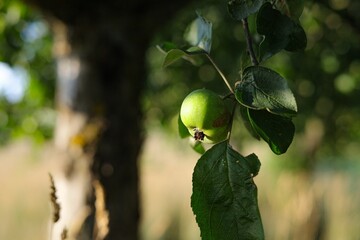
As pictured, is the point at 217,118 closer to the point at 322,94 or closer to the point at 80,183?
the point at 80,183

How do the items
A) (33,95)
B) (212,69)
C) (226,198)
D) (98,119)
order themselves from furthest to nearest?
(33,95) → (212,69) → (98,119) → (226,198)

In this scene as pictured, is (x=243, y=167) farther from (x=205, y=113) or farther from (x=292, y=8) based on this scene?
(x=292, y=8)

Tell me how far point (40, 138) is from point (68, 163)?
1.79 m

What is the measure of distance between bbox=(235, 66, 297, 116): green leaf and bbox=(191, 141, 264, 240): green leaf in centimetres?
6

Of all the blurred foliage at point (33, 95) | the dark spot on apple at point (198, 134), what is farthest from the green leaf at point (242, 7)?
the blurred foliage at point (33, 95)

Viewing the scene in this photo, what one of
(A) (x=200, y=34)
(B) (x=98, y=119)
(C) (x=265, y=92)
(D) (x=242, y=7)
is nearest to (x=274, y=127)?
(C) (x=265, y=92)

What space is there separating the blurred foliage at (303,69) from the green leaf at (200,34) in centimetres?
131

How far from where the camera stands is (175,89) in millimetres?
4219

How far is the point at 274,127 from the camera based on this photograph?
0.62m

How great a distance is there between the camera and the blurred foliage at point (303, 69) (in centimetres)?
307

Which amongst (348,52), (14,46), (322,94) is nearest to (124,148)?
(14,46)

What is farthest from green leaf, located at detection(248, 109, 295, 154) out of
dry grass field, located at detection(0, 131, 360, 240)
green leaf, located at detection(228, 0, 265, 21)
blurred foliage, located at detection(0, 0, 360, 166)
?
dry grass field, located at detection(0, 131, 360, 240)

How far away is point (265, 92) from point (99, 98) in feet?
5.90

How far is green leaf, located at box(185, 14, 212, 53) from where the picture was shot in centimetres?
81
